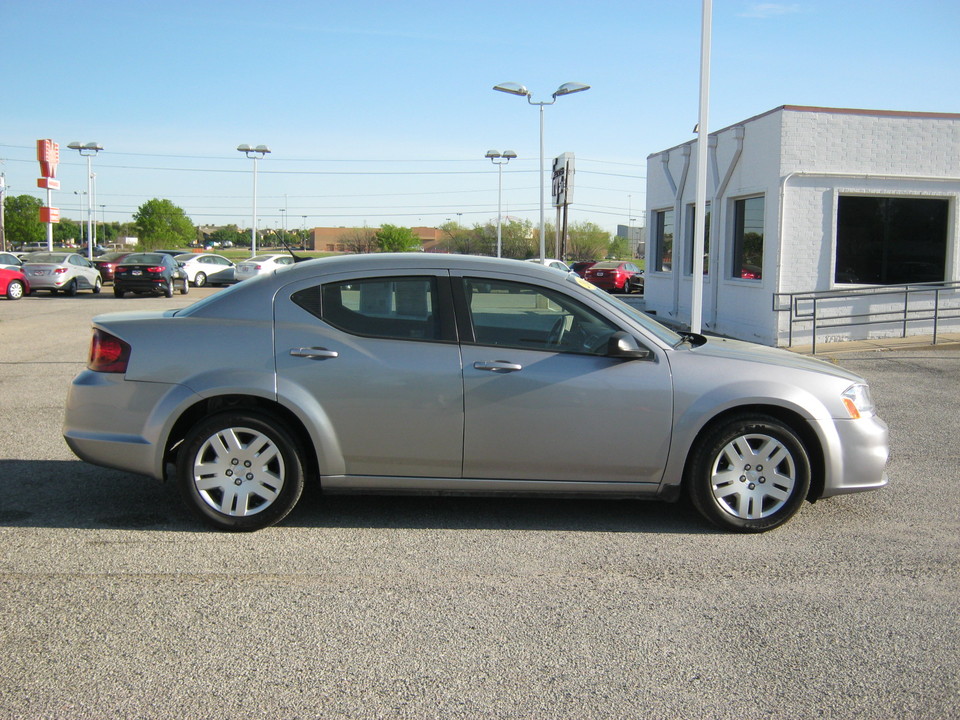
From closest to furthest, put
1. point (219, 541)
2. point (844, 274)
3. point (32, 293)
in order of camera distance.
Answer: point (219, 541)
point (844, 274)
point (32, 293)

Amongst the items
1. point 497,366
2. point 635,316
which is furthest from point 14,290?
point 635,316

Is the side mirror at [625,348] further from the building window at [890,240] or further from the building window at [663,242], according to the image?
the building window at [663,242]

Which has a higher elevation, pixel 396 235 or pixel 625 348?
pixel 396 235

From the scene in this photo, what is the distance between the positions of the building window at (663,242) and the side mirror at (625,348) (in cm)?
1708

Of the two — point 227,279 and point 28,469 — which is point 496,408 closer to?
point 28,469

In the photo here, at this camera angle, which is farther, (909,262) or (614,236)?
(614,236)

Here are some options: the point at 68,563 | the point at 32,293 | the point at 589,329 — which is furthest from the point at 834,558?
the point at 32,293

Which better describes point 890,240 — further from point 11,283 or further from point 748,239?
point 11,283

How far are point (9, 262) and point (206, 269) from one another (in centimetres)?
973

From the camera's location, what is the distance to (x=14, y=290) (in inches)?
1101

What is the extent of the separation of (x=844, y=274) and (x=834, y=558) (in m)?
12.5

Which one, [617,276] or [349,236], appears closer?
[617,276]

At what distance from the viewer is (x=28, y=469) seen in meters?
6.41

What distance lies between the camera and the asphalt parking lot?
129 inches
